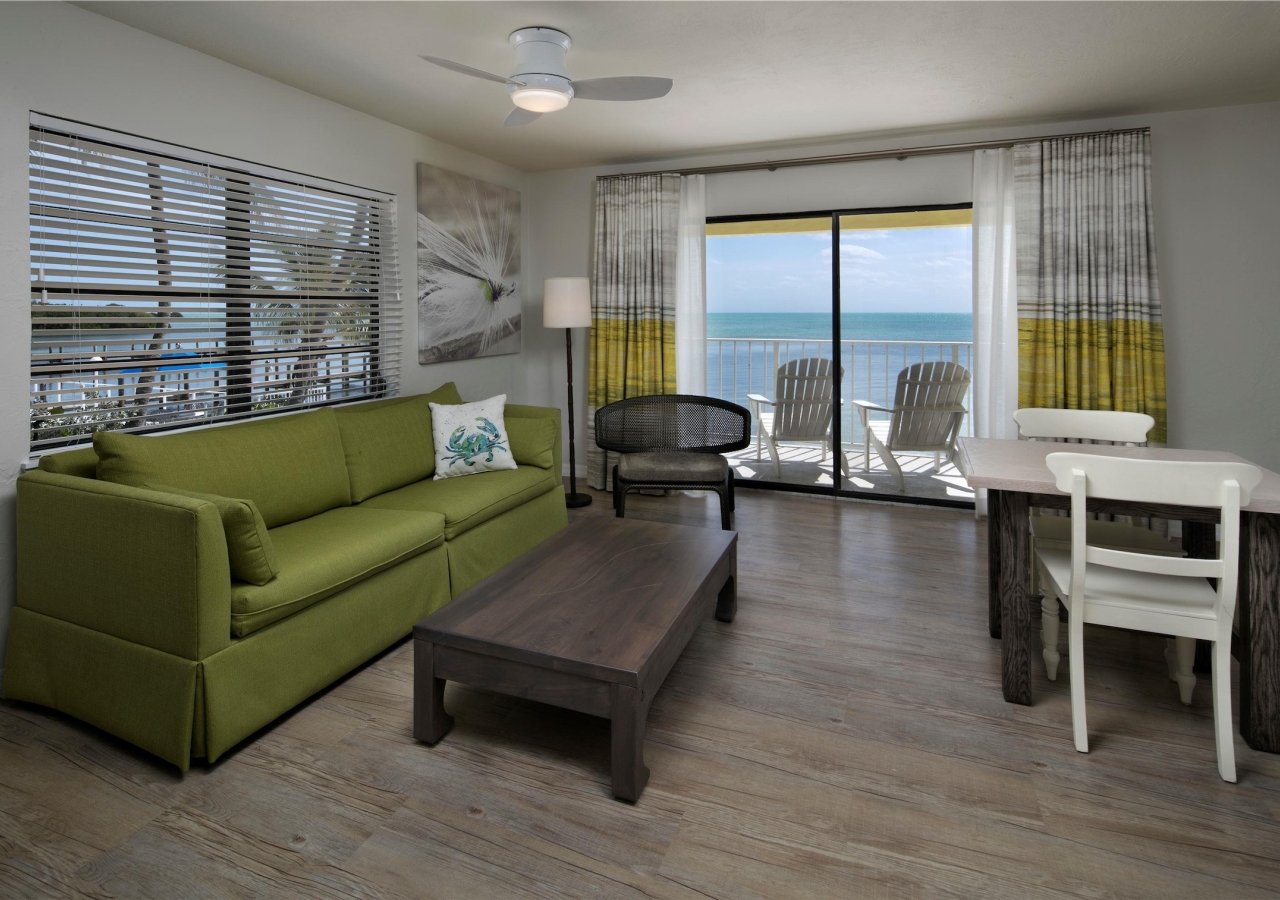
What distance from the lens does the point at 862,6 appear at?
105 inches

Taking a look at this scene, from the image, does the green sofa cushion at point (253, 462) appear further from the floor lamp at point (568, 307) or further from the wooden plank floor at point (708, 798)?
the floor lamp at point (568, 307)

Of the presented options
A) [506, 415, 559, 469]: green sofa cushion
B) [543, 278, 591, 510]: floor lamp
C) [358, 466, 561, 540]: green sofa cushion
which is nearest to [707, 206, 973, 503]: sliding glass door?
[543, 278, 591, 510]: floor lamp

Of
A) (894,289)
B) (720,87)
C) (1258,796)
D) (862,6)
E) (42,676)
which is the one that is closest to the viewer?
(1258,796)

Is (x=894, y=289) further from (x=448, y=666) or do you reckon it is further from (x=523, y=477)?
(x=448, y=666)

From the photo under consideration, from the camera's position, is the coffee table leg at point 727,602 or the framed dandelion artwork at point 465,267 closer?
the coffee table leg at point 727,602

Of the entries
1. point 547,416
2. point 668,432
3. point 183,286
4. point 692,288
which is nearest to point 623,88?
point 547,416

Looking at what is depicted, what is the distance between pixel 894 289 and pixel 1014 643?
319 cm

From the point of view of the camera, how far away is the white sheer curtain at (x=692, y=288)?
5.07 m

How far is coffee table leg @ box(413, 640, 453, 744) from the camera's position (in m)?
2.07

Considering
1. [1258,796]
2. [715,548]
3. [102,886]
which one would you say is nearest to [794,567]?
[715,548]

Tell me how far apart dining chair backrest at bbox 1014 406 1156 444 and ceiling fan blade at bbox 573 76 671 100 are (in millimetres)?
2038

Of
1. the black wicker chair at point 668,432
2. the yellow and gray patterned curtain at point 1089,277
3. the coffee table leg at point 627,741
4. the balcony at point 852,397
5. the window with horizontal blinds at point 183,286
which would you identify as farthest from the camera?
the balcony at point 852,397

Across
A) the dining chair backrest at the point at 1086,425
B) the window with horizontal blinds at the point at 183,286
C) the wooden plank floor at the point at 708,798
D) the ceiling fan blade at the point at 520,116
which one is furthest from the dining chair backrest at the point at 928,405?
the window with horizontal blinds at the point at 183,286

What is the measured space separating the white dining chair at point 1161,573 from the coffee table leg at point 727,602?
3.98 ft
